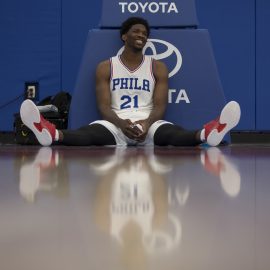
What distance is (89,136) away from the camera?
1.88 m

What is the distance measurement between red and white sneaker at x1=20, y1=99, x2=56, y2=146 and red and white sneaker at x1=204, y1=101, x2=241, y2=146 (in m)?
0.59

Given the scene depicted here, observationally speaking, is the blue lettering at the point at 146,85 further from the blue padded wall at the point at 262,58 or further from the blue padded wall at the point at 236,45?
the blue padded wall at the point at 262,58

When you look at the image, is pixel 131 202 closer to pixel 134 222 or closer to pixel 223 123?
pixel 134 222

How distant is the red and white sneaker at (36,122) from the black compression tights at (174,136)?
0.44m

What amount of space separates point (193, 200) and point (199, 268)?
28 cm

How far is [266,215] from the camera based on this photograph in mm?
463

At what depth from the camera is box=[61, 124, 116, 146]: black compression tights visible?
1.85 meters

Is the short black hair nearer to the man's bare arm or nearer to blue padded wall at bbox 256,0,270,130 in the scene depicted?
the man's bare arm

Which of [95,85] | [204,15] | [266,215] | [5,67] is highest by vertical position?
[204,15]

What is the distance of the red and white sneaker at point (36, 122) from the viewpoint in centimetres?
169

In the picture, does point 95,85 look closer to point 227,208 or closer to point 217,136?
point 217,136

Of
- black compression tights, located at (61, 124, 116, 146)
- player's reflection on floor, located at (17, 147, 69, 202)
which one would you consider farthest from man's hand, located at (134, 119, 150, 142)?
player's reflection on floor, located at (17, 147, 69, 202)

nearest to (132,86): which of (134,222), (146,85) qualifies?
(146,85)

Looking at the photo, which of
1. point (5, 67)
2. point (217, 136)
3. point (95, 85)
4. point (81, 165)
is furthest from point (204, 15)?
point (81, 165)
